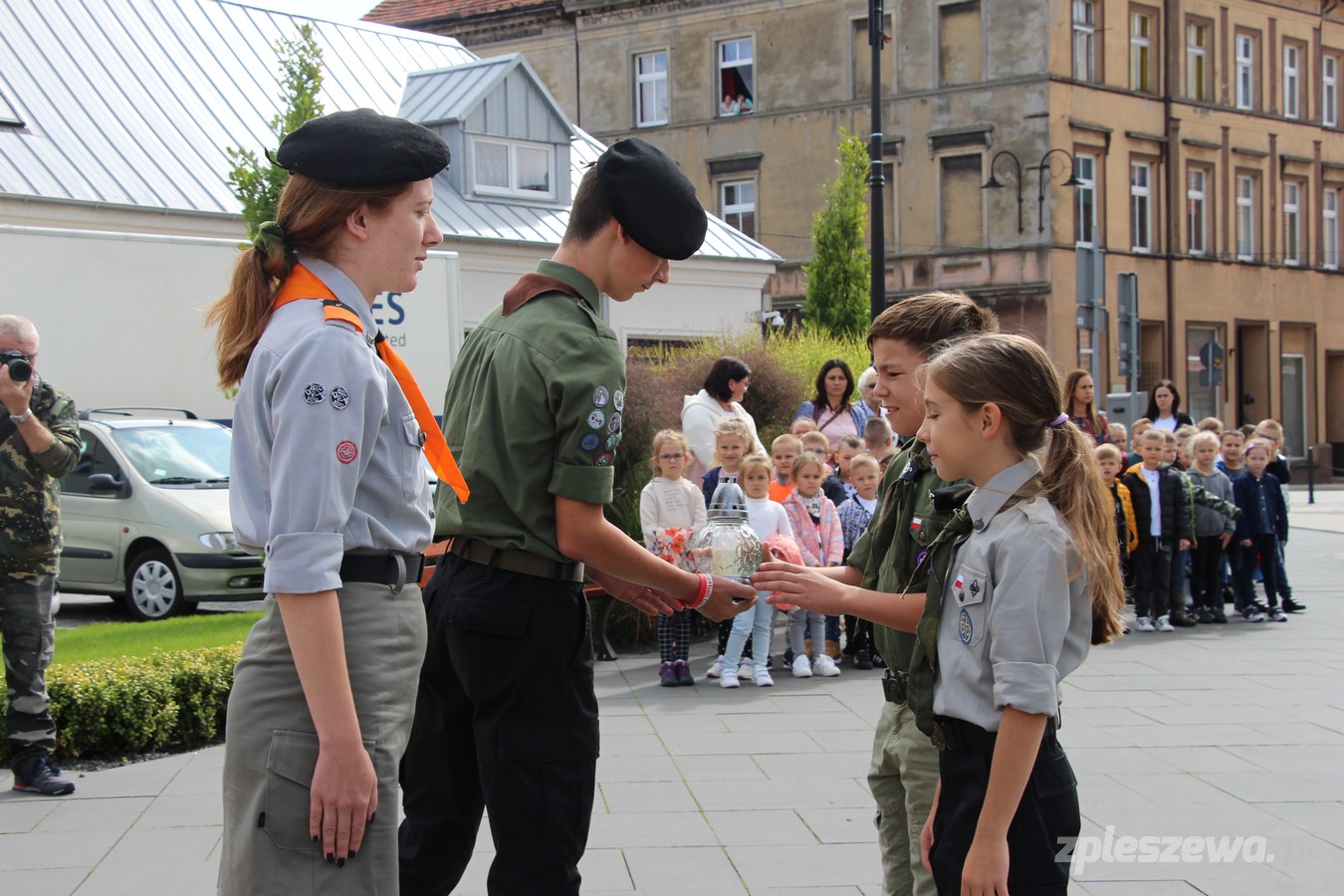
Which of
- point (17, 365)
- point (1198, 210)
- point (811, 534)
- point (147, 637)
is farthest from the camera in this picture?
point (1198, 210)

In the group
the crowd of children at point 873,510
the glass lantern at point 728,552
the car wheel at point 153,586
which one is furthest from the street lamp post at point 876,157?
the glass lantern at point 728,552

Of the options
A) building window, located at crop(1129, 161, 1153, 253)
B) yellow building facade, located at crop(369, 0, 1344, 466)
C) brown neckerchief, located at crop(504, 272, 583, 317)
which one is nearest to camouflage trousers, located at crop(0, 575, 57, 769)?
brown neckerchief, located at crop(504, 272, 583, 317)

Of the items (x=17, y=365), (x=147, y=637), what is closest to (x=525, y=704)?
(x=17, y=365)

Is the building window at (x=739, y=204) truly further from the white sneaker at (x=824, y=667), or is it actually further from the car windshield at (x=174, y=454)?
the white sneaker at (x=824, y=667)

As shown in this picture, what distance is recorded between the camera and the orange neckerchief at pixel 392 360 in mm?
2682

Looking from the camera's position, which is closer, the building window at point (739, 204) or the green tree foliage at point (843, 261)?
the green tree foliage at point (843, 261)

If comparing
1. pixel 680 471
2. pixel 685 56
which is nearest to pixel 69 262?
pixel 680 471

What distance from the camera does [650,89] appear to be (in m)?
41.4

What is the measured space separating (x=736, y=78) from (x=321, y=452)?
129 ft

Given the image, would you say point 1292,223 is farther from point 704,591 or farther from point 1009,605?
point 1009,605

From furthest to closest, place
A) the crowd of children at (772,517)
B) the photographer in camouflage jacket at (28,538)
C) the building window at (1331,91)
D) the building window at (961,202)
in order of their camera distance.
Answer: the building window at (1331,91), the building window at (961,202), the crowd of children at (772,517), the photographer in camouflage jacket at (28,538)

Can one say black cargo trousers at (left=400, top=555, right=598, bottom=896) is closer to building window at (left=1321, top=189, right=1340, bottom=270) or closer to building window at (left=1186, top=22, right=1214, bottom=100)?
building window at (left=1186, top=22, right=1214, bottom=100)

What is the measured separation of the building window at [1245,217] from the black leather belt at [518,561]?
41.5m

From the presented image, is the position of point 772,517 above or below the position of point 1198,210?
below
